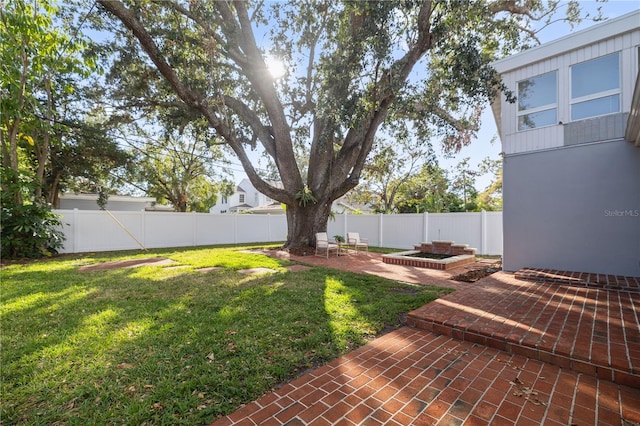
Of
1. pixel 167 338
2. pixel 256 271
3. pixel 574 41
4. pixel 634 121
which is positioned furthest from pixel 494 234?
pixel 167 338

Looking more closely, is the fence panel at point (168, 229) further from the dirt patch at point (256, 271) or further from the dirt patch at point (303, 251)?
the dirt patch at point (256, 271)

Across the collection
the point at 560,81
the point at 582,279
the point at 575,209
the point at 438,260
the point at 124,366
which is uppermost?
the point at 560,81

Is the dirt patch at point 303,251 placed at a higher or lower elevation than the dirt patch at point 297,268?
higher

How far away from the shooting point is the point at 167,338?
326 centimetres

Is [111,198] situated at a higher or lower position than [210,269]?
higher

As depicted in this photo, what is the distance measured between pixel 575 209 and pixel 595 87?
8.37ft

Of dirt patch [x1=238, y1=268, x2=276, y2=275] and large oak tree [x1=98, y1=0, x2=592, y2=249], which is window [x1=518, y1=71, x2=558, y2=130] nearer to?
large oak tree [x1=98, y1=0, x2=592, y2=249]

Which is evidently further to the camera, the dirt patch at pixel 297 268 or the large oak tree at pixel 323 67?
the dirt patch at pixel 297 268

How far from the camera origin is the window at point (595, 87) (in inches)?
224

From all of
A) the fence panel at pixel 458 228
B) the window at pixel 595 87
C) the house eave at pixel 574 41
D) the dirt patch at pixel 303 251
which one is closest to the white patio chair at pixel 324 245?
the dirt patch at pixel 303 251

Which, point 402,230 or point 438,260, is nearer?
point 438,260

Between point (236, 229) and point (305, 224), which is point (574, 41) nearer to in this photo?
point (305, 224)

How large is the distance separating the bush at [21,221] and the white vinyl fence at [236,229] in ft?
4.67

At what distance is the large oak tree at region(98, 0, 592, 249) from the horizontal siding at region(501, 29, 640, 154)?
636mm
